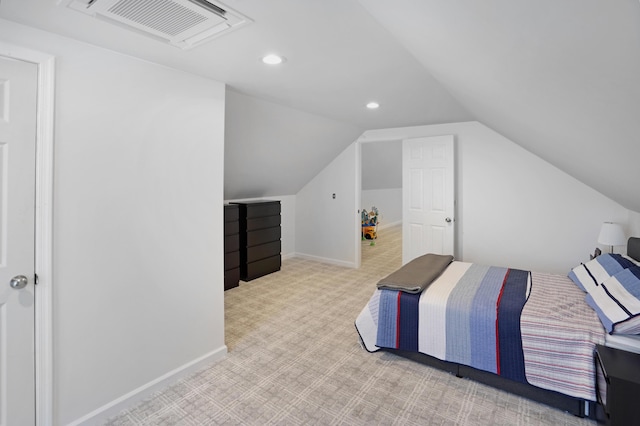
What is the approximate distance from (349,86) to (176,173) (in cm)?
153

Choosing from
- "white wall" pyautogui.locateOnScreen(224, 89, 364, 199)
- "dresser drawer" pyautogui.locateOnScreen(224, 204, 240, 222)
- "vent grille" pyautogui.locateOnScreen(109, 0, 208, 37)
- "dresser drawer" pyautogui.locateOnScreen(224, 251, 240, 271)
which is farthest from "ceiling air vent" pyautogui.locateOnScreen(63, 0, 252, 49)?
"dresser drawer" pyautogui.locateOnScreen(224, 251, 240, 271)

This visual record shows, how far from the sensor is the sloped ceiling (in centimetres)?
74

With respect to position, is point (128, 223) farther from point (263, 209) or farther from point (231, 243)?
point (263, 209)

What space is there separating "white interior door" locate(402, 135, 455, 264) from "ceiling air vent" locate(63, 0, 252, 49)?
3436mm

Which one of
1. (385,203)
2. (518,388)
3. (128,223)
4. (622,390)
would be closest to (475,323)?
(518,388)

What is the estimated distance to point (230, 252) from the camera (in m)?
4.33

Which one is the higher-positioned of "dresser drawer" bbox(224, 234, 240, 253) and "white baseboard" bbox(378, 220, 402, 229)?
"white baseboard" bbox(378, 220, 402, 229)

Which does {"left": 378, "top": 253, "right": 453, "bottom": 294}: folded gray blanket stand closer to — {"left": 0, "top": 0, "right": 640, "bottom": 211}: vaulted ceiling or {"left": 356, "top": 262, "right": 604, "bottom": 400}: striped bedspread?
{"left": 356, "top": 262, "right": 604, "bottom": 400}: striped bedspread

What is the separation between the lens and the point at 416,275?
2848 millimetres

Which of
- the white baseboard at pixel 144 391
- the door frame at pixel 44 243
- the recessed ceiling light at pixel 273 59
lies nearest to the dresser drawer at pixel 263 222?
the white baseboard at pixel 144 391

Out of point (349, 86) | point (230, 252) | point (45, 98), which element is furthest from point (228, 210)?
point (45, 98)

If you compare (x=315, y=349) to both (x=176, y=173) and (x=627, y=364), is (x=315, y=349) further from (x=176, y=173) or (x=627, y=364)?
(x=627, y=364)

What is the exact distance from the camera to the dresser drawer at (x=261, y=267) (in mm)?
4680

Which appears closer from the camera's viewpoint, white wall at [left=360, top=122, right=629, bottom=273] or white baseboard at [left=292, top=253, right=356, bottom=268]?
white wall at [left=360, top=122, right=629, bottom=273]
